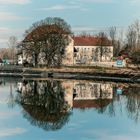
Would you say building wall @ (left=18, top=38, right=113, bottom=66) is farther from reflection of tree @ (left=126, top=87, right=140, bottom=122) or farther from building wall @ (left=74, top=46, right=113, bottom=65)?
reflection of tree @ (left=126, top=87, right=140, bottom=122)

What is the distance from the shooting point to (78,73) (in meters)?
73.4

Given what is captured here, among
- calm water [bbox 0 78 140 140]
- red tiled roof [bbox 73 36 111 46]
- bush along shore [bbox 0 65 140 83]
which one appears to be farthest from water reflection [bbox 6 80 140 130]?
red tiled roof [bbox 73 36 111 46]

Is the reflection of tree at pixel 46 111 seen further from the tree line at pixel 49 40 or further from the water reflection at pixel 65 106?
the tree line at pixel 49 40

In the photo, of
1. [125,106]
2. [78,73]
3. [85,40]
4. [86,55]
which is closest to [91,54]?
[86,55]

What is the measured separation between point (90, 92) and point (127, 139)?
2504 centimetres

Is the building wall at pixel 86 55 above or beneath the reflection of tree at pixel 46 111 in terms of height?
above

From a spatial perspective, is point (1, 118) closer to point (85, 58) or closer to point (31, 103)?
point (31, 103)

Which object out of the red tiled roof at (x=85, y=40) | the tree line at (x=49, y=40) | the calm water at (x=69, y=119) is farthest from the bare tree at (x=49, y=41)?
the calm water at (x=69, y=119)

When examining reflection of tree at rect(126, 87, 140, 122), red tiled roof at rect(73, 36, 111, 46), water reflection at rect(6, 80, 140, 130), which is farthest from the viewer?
red tiled roof at rect(73, 36, 111, 46)

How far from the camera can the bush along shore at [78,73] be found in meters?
65.2

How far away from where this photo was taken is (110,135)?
19734 millimetres

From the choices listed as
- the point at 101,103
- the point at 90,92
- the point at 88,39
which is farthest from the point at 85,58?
the point at 101,103

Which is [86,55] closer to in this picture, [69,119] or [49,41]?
[49,41]

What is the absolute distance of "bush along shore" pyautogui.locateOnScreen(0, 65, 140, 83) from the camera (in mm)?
65250
